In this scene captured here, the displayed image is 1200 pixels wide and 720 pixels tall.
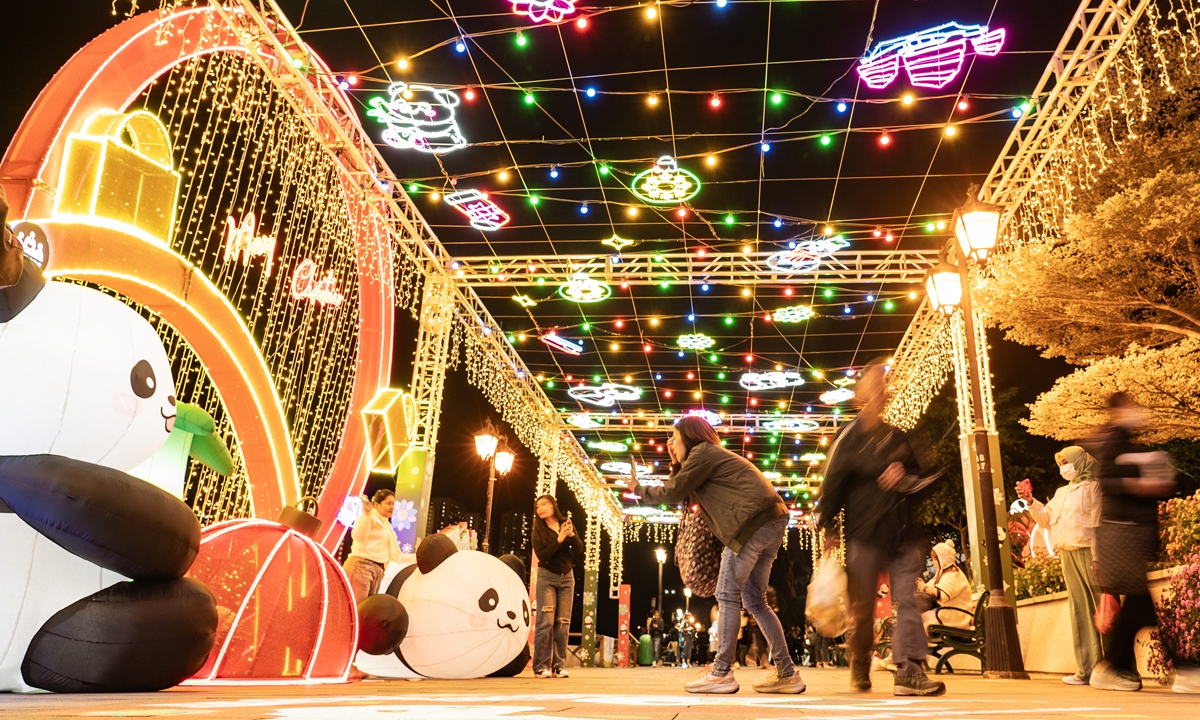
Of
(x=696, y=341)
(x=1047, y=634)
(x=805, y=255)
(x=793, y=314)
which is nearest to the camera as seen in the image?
(x=1047, y=634)

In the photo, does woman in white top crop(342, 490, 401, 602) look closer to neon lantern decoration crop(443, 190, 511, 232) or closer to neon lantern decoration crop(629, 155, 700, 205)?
neon lantern decoration crop(443, 190, 511, 232)

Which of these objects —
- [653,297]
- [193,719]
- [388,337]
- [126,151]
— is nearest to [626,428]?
[653,297]

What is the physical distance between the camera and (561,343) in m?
18.2

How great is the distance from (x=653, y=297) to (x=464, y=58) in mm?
6666

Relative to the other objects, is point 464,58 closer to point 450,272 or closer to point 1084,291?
point 450,272

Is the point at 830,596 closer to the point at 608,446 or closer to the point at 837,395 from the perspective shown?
the point at 837,395

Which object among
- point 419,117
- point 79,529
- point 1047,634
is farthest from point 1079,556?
point 419,117

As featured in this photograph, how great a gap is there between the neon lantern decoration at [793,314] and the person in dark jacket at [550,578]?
848 cm

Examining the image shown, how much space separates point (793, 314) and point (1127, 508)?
1083 centimetres

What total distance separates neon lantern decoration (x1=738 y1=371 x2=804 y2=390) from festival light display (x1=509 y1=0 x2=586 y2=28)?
11468 millimetres

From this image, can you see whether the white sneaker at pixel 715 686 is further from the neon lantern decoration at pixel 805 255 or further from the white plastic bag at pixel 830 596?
the neon lantern decoration at pixel 805 255

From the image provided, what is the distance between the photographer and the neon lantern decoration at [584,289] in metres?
14.4

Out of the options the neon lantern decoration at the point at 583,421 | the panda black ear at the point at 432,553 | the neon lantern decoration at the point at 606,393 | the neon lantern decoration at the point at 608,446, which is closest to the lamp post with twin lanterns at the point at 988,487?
the panda black ear at the point at 432,553

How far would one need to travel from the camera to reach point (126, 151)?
21.1ft
